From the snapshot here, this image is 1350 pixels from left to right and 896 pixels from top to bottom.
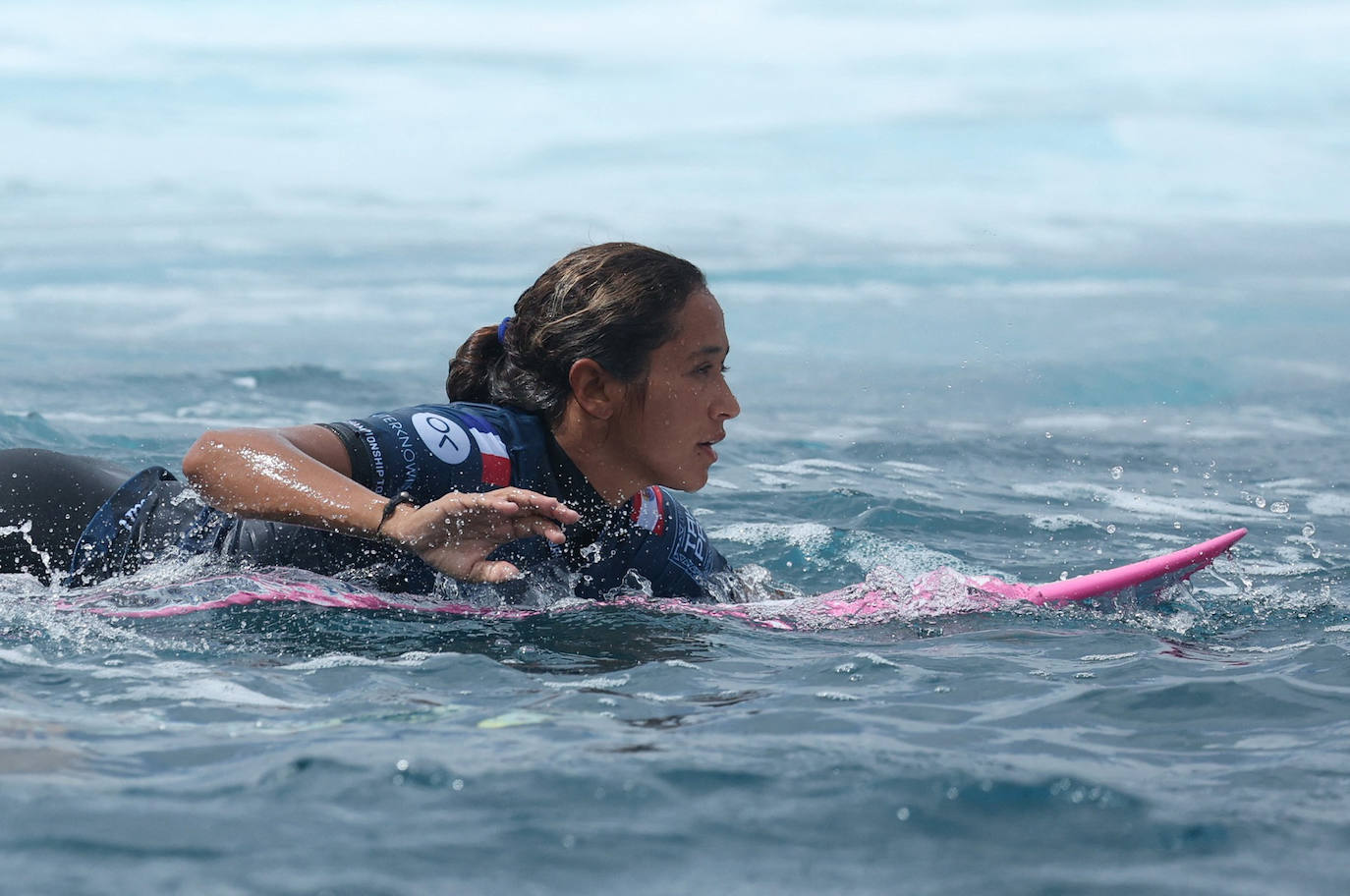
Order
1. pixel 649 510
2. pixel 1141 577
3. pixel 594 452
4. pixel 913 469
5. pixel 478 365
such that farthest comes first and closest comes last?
pixel 913 469
pixel 1141 577
pixel 649 510
pixel 478 365
pixel 594 452

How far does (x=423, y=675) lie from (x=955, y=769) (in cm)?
139

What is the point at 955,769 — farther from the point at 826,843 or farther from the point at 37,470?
the point at 37,470

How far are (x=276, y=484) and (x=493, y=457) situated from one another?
2.51 ft

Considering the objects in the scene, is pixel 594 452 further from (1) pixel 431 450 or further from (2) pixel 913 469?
(2) pixel 913 469

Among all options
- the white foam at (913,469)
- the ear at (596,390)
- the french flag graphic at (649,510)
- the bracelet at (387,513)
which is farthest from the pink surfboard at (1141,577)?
the white foam at (913,469)

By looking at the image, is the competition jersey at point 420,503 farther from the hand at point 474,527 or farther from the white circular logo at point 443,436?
the hand at point 474,527

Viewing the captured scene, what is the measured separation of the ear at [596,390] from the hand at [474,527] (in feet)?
3.05

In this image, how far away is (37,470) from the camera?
4.58m

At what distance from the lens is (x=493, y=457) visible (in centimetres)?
418

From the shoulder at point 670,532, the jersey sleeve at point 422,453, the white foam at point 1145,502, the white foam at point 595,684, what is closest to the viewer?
the white foam at point 595,684

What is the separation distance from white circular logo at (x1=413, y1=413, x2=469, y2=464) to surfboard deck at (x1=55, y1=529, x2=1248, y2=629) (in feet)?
1.65

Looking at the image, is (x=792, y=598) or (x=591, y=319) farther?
(x=792, y=598)

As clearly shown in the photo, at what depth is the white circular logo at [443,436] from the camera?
406 cm

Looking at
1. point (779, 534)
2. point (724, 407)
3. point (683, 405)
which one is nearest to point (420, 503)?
point (683, 405)
